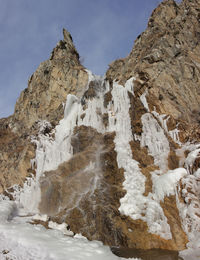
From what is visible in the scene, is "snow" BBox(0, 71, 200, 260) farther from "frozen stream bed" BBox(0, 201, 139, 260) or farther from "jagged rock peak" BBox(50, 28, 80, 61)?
"jagged rock peak" BBox(50, 28, 80, 61)

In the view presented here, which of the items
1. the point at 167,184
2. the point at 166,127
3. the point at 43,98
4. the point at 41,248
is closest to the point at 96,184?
the point at 167,184

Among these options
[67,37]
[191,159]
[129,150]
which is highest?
[67,37]

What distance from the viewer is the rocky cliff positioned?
9.59 metres

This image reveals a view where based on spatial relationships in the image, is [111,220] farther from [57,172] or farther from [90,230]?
[57,172]

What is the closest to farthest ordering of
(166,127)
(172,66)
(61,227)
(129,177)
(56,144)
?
(61,227), (129,177), (166,127), (56,144), (172,66)

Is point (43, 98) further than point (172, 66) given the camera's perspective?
Yes

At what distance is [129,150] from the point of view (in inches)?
541

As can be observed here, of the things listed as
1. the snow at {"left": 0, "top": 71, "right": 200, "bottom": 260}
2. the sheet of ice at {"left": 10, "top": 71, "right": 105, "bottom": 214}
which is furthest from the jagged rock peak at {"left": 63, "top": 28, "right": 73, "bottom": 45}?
the sheet of ice at {"left": 10, "top": 71, "right": 105, "bottom": 214}

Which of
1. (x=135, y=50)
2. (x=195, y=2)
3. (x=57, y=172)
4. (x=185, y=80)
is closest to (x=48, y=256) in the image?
(x=57, y=172)

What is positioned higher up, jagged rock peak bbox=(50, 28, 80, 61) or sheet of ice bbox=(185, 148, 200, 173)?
jagged rock peak bbox=(50, 28, 80, 61)

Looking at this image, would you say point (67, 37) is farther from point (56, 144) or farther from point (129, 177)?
point (129, 177)

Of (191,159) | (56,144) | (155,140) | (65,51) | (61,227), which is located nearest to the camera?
(61,227)

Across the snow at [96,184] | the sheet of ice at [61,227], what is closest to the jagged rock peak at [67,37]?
the snow at [96,184]

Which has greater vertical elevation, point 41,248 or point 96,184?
→ point 96,184
